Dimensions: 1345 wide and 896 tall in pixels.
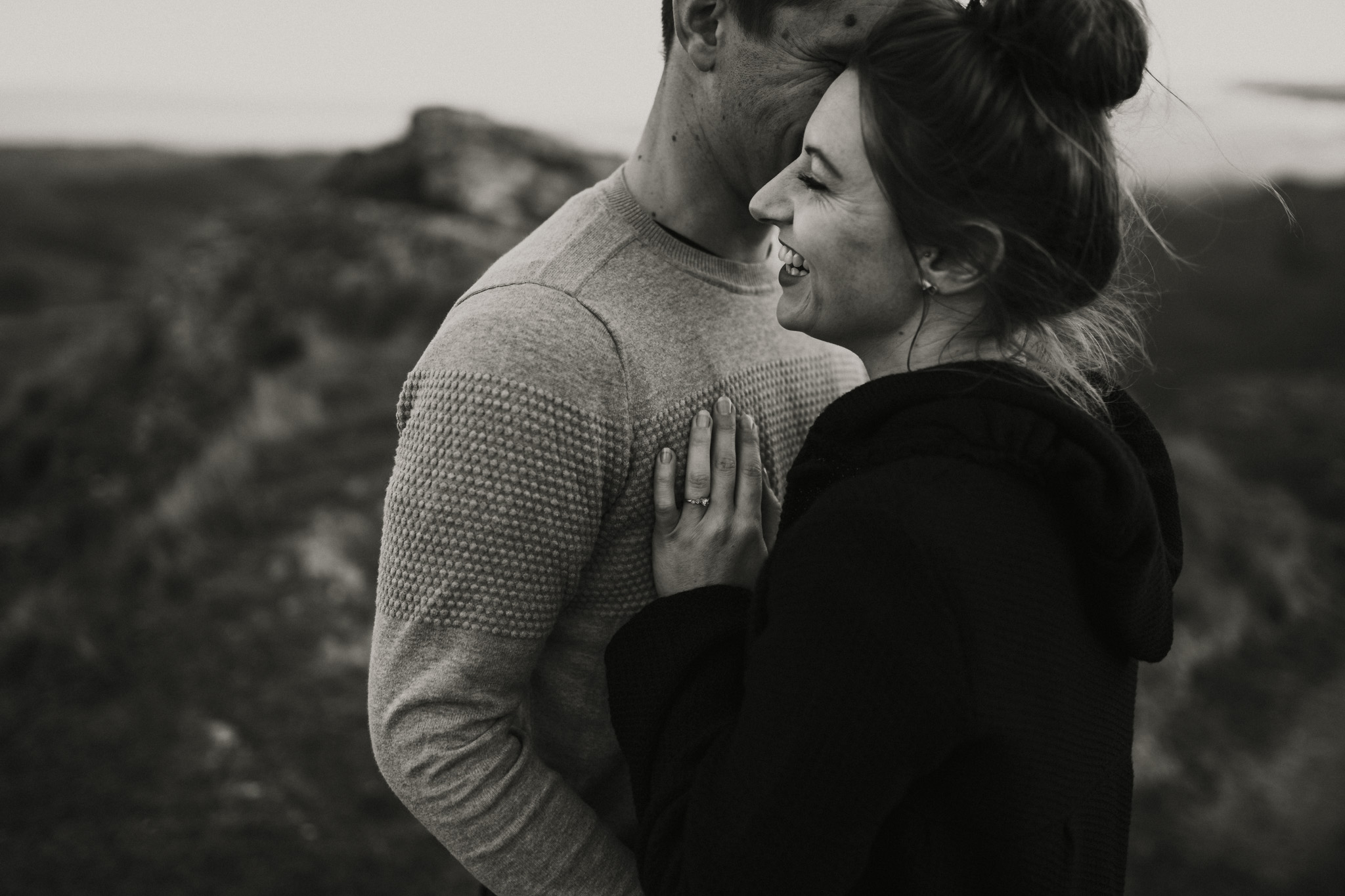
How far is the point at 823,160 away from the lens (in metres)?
1.26

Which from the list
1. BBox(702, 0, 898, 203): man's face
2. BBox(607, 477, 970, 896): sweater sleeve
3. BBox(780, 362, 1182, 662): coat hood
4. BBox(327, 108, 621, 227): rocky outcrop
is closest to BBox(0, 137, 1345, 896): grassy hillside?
BBox(327, 108, 621, 227): rocky outcrop

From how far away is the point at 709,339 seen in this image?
1.50 m

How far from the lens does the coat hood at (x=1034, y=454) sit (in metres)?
1.05

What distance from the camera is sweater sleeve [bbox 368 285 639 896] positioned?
1.28 m

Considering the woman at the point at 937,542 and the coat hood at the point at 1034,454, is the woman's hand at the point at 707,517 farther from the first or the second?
the coat hood at the point at 1034,454

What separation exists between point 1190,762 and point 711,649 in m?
3.45

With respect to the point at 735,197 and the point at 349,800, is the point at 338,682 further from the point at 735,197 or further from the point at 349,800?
the point at 735,197

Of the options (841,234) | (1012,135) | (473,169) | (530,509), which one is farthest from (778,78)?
(473,169)

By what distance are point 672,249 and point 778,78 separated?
0.95 feet

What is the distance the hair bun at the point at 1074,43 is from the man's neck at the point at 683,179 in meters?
0.50

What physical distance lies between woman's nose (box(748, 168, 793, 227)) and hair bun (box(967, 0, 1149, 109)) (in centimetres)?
31

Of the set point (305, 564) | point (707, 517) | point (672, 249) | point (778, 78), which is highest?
point (778, 78)

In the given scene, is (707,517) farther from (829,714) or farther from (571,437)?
(829,714)

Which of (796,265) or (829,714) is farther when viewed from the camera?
(796,265)
